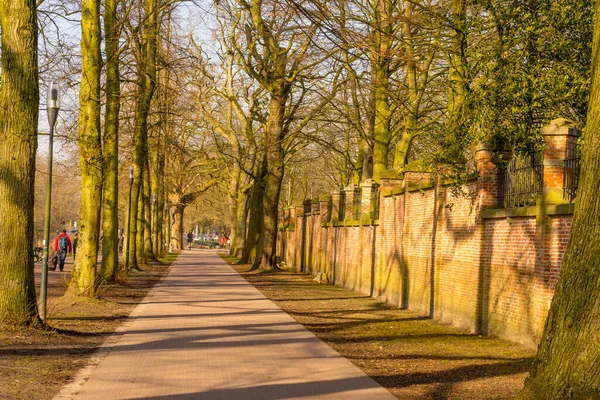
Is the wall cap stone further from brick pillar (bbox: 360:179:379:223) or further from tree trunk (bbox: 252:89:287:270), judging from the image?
tree trunk (bbox: 252:89:287:270)

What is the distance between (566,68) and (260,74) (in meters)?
20.1

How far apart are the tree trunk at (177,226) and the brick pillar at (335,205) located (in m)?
34.6

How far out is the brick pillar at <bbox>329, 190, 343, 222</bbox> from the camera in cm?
3119

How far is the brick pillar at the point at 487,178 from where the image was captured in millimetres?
15078

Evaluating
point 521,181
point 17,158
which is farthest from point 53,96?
point 521,181

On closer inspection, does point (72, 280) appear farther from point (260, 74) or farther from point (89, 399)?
point (260, 74)

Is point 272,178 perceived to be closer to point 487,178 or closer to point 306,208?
point 306,208

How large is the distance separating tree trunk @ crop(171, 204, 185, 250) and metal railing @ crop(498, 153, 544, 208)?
51.7 meters

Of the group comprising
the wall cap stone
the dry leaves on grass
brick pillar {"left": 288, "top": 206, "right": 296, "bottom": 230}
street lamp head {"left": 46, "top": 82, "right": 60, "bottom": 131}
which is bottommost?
the dry leaves on grass

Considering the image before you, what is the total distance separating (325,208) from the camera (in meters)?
33.6

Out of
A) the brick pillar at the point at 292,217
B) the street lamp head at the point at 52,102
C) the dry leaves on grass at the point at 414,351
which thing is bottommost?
the dry leaves on grass at the point at 414,351

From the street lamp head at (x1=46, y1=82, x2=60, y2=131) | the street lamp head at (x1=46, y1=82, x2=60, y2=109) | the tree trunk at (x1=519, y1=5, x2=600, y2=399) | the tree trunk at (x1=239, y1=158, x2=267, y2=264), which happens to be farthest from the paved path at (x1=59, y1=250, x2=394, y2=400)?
the tree trunk at (x1=239, y1=158, x2=267, y2=264)

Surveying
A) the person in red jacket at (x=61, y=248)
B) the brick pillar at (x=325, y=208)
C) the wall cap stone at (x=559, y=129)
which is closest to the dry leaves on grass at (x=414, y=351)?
the wall cap stone at (x=559, y=129)

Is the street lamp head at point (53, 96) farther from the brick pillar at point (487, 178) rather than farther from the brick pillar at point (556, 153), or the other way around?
the brick pillar at point (556, 153)
